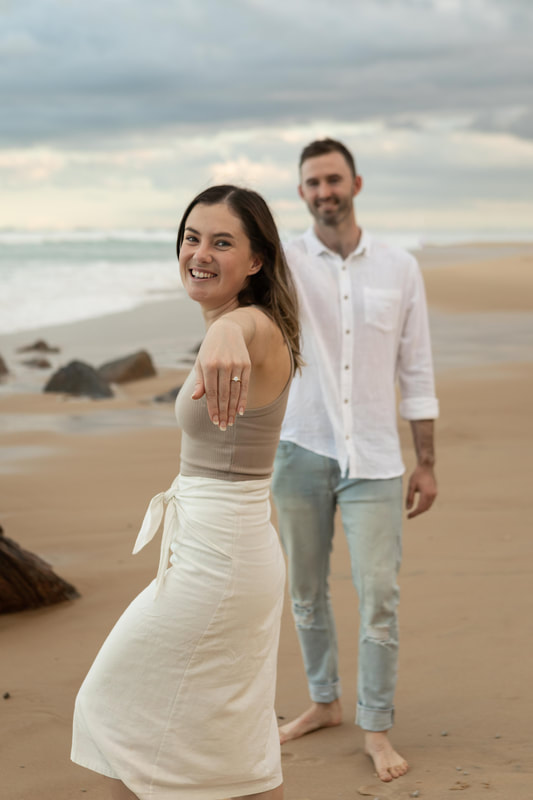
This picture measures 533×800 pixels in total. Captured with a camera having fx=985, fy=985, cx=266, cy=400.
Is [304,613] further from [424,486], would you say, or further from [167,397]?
[167,397]

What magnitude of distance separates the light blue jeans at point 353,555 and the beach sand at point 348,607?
13.7 inches

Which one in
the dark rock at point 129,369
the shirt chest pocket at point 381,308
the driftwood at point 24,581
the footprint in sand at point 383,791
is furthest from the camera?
the dark rock at point 129,369

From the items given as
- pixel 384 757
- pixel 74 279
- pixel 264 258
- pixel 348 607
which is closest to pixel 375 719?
pixel 384 757

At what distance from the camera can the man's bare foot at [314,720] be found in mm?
4234

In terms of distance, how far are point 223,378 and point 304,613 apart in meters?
2.16

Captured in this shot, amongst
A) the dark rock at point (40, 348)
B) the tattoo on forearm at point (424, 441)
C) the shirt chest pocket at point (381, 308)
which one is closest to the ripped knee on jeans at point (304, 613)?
the tattoo on forearm at point (424, 441)

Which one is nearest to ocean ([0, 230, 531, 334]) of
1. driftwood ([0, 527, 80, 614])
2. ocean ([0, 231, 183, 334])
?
ocean ([0, 231, 183, 334])

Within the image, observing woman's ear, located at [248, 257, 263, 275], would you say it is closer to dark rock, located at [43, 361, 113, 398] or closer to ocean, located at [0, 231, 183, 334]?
dark rock, located at [43, 361, 113, 398]

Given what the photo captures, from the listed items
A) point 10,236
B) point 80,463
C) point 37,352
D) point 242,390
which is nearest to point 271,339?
point 242,390

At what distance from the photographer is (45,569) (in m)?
5.62

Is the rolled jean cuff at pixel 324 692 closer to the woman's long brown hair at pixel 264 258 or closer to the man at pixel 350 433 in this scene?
the man at pixel 350 433

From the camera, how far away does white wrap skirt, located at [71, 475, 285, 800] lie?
2646 mm

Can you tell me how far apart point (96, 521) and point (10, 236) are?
56388 millimetres

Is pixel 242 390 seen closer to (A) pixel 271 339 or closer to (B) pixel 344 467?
(A) pixel 271 339
